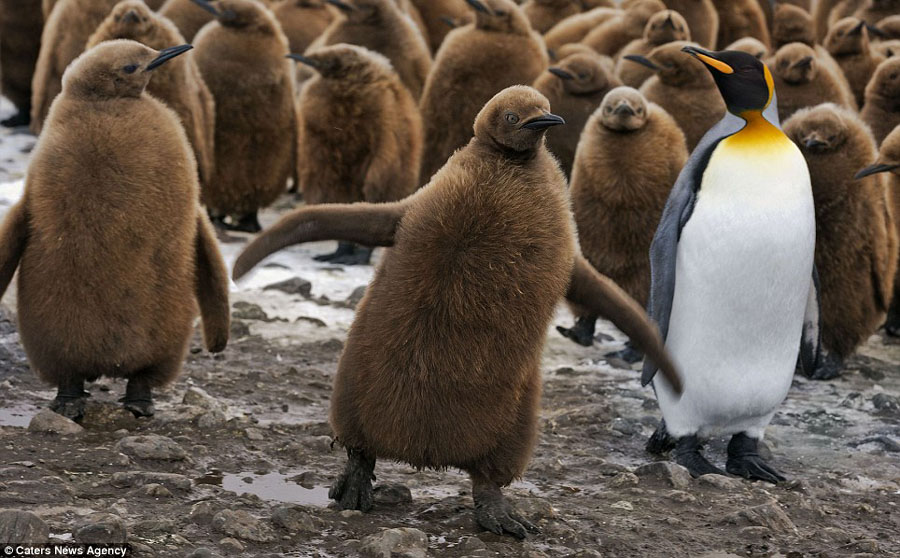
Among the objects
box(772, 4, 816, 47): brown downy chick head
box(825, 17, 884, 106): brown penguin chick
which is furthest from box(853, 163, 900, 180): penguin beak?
box(772, 4, 816, 47): brown downy chick head

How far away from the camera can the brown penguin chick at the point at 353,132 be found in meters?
7.19

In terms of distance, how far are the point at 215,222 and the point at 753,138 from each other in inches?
174

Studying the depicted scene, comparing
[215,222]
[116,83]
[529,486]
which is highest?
[116,83]

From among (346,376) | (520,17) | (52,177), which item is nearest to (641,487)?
(346,376)

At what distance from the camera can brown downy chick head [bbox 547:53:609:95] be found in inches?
281

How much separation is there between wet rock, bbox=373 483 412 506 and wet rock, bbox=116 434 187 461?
0.59 m

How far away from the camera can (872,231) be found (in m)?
5.64

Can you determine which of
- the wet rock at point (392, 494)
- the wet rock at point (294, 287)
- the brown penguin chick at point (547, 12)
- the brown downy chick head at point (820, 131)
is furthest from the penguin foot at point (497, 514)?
the brown penguin chick at point (547, 12)

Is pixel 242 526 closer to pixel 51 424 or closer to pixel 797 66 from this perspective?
pixel 51 424

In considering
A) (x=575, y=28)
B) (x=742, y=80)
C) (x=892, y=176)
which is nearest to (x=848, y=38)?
(x=575, y=28)

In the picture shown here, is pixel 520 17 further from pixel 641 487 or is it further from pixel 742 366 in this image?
pixel 641 487

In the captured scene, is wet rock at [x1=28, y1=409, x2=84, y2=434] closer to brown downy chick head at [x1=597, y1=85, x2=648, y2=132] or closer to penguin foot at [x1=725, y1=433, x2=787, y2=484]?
penguin foot at [x1=725, y1=433, x2=787, y2=484]

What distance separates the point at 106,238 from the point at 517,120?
1.41 m

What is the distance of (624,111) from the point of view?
5613 mm
